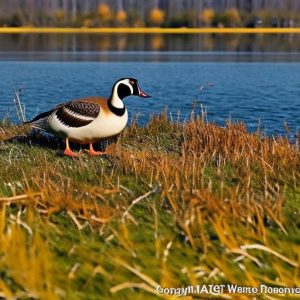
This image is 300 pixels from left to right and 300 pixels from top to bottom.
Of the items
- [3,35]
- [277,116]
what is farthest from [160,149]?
[3,35]

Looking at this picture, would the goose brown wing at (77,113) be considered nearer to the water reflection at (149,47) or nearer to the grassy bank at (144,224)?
the grassy bank at (144,224)

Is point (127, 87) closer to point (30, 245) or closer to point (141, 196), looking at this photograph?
point (141, 196)

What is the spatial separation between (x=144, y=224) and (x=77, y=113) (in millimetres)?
2630

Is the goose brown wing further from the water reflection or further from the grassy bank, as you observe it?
the water reflection

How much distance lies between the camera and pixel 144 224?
6.67 m

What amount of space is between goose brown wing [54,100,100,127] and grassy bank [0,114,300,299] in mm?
513

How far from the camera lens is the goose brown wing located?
8.67 meters

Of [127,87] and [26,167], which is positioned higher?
[127,87]

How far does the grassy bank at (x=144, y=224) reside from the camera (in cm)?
561

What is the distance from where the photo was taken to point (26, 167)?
8.47 metres

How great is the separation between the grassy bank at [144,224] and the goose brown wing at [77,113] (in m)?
0.51

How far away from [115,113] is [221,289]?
143 inches

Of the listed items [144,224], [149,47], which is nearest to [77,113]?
[144,224]

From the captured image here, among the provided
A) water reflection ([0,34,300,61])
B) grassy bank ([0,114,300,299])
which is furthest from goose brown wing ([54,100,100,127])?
water reflection ([0,34,300,61])
